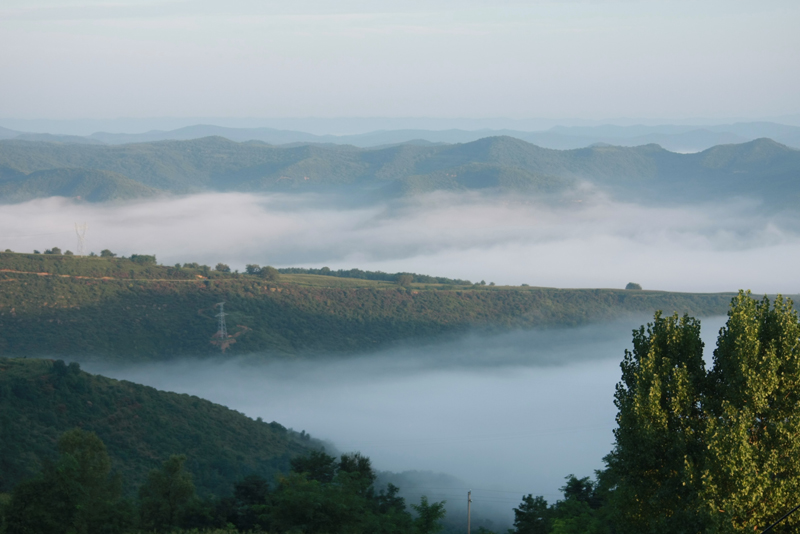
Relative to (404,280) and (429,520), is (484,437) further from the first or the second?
(429,520)

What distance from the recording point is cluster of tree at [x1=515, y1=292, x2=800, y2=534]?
14.7m

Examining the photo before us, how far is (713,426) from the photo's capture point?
49.7ft

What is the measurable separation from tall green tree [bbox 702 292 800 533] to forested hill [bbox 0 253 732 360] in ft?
262

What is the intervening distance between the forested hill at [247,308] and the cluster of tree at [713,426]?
78.1 metres

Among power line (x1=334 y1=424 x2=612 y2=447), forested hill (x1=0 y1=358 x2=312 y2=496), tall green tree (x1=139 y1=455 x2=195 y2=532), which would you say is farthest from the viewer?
power line (x1=334 y1=424 x2=612 y2=447)

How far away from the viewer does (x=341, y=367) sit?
112 metres

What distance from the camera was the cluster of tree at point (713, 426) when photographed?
14742 millimetres

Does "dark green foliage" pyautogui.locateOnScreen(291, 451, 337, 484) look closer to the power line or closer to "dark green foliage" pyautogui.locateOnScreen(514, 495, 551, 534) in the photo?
"dark green foliage" pyautogui.locateOnScreen(514, 495, 551, 534)

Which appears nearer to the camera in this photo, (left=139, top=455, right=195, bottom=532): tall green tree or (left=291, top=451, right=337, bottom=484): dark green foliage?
(left=139, top=455, right=195, bottom=532): tall green tree

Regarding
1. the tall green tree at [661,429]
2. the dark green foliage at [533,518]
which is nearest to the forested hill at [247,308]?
the dark green foliage at [533,518]

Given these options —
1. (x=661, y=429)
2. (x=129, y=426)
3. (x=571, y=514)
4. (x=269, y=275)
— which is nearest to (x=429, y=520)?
(x=571, y=514)

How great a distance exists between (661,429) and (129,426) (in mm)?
42255

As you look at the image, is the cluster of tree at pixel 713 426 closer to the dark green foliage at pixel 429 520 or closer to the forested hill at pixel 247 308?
the dark green foliage at pixel 429 520

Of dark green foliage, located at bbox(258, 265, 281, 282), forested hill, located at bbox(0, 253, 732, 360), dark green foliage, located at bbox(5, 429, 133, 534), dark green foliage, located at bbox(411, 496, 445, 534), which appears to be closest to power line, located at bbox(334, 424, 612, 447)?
forested hill, located at bbox(0, 253, 732, 360)
